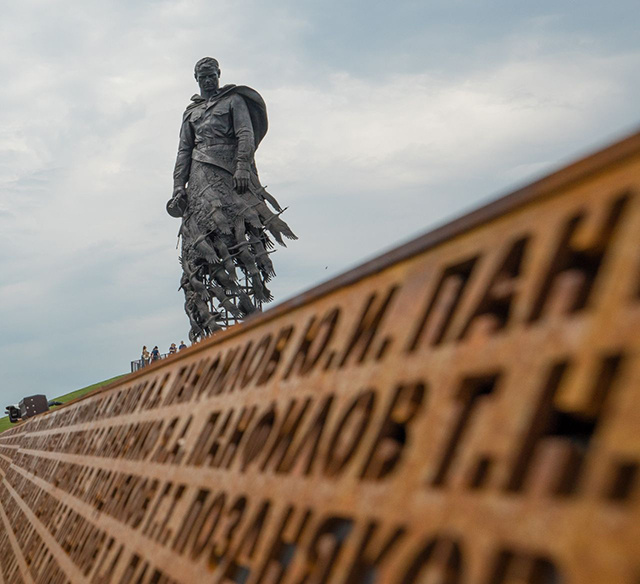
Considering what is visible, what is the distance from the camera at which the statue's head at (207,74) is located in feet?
38.9

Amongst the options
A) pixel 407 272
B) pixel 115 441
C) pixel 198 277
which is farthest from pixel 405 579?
pixel 198 277

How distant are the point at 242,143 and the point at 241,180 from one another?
1.81ft

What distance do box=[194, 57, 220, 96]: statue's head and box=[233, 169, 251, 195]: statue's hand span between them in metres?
1.47

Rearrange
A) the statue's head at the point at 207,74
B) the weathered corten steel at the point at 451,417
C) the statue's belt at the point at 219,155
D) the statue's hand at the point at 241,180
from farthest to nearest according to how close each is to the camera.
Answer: the statue's head at the point at 207,74
the statue's belt at the point at 219,155
the statue's hand at the point at 241,180
the weathered corten steel at the point at 451,417

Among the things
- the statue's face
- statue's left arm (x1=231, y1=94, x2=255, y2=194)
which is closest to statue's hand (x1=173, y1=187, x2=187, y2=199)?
statue's left arm (x1=231, y1=94, x2=255, y2=194)

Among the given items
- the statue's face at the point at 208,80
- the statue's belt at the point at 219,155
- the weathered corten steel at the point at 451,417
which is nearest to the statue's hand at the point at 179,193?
the statue's belt at the point at 219,155

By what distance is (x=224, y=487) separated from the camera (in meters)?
1.31

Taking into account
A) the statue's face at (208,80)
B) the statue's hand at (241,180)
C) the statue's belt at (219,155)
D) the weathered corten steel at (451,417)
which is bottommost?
the weathered corten steel at (451,417)

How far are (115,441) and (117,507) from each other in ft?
1.25

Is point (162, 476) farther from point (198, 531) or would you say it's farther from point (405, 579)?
point (405, 579)

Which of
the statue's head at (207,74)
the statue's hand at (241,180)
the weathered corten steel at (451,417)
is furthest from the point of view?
the statue's head at (207,74)

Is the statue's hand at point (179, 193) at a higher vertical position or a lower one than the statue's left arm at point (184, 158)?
lower

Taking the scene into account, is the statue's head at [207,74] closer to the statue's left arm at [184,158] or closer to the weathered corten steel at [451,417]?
the statue's left arm at [184,158]

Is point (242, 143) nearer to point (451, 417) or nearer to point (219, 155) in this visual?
point (219, 155)
